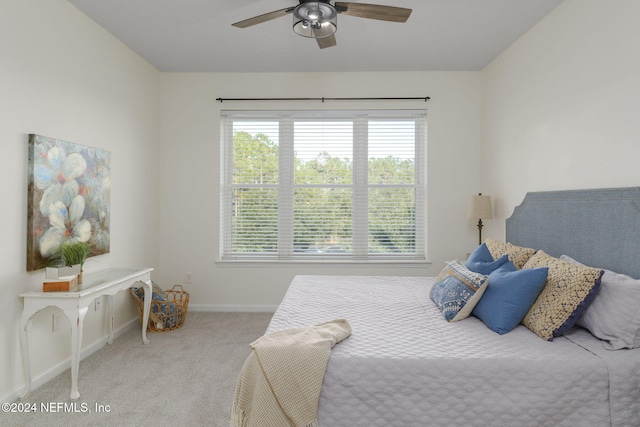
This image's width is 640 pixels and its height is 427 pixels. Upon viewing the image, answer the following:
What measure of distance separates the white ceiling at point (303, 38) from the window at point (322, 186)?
0.62 m

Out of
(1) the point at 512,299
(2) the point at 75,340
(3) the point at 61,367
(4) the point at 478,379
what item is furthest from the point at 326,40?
(3) the point at 61,367

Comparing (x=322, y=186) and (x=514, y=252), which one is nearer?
(x=514, y=252)

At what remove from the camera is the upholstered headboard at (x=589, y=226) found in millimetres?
2023

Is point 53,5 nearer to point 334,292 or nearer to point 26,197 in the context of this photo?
point 26,197

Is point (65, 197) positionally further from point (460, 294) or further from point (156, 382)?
point (460, 294)

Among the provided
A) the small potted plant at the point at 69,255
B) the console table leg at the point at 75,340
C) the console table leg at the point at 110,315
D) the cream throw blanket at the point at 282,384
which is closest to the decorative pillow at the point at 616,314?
the cream throw blanket at the point at 282,384

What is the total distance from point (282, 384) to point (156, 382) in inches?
58.1

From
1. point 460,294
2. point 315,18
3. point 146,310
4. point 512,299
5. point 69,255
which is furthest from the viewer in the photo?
point 146,310

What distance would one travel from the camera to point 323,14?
2.28m

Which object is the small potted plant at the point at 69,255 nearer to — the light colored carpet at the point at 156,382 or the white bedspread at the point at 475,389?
the light colored carpet at the point at 156,382

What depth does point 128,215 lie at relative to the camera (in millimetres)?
3555

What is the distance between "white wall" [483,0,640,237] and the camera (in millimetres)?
2141

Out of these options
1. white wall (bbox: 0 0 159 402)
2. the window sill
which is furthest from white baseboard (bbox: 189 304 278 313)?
white wall (bbox: 0 0 159 402)

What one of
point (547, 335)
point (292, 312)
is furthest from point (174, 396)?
point (547, 335)
